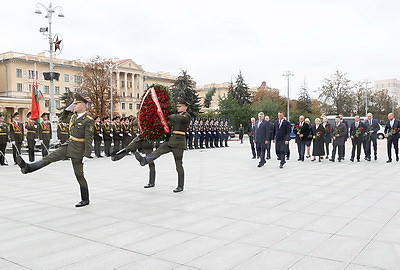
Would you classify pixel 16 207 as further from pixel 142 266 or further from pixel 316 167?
pixel 316 167

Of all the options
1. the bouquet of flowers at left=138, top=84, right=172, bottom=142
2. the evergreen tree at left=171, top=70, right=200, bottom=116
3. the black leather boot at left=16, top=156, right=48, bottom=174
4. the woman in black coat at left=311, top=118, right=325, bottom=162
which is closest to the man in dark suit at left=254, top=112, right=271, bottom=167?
the woman in black coat at left=311, top=118, right=325, bottom=162

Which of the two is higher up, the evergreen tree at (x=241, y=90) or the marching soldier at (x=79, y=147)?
the evergreen tree at (x=241, y=90)

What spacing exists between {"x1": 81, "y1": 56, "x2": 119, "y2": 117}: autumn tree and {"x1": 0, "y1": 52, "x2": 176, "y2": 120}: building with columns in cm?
1140

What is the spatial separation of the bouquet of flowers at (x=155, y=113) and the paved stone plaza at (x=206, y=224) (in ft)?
4.22

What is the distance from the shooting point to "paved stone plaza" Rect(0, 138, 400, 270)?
4152 millimetres

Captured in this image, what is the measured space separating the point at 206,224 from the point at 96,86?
5140cm

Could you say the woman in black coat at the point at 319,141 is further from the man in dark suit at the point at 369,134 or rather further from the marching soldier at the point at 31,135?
the marching soldier at the point at 31,135

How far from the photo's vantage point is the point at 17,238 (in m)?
5.01

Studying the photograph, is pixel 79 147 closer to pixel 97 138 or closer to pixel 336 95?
pixel 97 138

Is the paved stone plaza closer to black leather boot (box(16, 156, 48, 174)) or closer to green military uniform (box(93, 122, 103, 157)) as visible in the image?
black leather boot (box(16, 156, 48, 174))

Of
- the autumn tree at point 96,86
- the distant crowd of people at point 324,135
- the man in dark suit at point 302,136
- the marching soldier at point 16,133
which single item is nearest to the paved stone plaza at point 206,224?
the distant crowd of people at point 324,135

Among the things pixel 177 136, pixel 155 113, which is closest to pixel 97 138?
pixel 155 113

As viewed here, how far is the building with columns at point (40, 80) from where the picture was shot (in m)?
67.9

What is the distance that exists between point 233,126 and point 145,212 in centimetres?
3692
